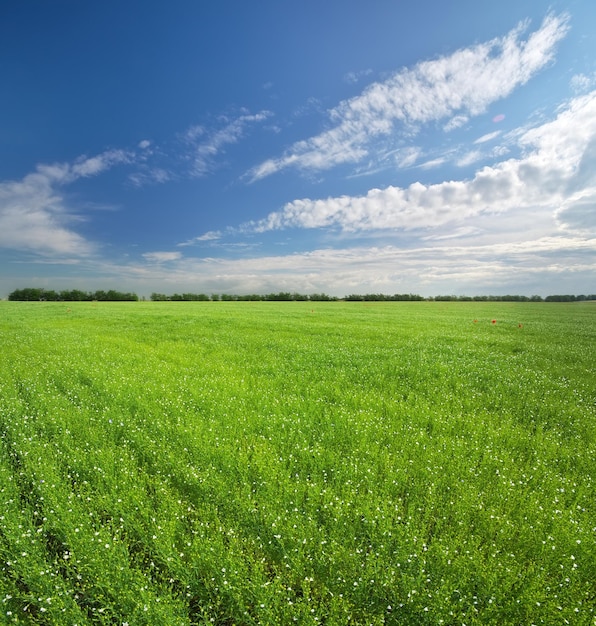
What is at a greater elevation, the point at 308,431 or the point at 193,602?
the point at 308,431

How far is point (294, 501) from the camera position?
555cm

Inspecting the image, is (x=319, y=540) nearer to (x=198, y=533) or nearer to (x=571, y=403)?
(x=198, y=533)

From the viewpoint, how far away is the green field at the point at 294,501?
411cm

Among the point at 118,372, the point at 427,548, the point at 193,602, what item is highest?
the point at 118,372

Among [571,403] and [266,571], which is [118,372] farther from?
[571,403]

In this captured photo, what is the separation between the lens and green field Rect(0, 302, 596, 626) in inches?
162

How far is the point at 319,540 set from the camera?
15.9ft

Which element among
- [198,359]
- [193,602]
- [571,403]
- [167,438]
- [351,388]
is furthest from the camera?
[198,359]

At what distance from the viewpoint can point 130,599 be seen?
3980mm

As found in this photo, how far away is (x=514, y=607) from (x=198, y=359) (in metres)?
13.2

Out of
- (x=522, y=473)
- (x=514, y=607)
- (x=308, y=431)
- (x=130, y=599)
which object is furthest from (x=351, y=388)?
(x=130, y=599)

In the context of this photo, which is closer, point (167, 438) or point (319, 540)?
point (319, 540)

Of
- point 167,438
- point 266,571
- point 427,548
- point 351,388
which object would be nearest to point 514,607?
point 427,548

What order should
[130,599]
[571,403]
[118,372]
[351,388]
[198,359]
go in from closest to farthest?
1. [130,599]
2. [571,403]
3. [351,388]
4. [118,372]
5. [198,359]
